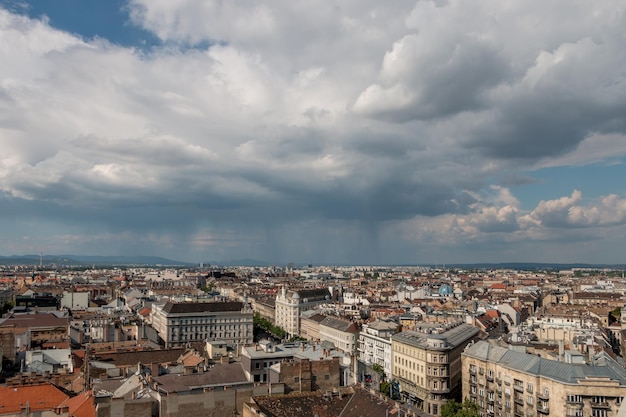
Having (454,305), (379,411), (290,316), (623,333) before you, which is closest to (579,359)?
(379,411)

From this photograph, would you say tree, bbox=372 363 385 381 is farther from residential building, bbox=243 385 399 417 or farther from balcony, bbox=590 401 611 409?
residential building, bbox=243 385 399 417

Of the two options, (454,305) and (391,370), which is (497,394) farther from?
(454,305)

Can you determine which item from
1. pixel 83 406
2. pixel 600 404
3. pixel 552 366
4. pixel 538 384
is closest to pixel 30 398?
pixel 83 406

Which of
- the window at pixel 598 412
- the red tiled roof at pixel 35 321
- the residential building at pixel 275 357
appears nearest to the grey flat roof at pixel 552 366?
the window at pixel 598 412

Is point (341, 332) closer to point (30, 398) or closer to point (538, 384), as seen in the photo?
point (538, 384)

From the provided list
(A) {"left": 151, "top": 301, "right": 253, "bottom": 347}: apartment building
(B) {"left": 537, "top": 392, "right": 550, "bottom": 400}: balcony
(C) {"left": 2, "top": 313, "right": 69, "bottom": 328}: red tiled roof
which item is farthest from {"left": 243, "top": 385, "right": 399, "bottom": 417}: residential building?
(A) {"left": 151, "top": 301, "right": 253, "bottom": 347}: apartment building
